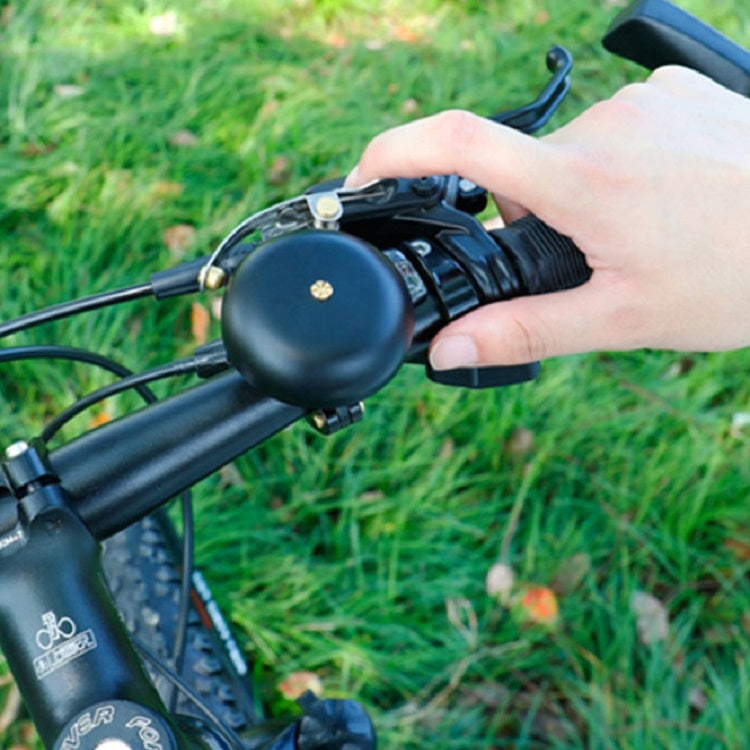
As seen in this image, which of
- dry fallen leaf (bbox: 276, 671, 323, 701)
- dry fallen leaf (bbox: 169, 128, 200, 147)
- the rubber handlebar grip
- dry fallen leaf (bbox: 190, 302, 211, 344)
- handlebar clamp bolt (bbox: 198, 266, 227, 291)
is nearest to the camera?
handlebar clamp bolt (bbox: 198, 266, 227, 291)

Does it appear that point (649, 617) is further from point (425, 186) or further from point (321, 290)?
point (321, 290)

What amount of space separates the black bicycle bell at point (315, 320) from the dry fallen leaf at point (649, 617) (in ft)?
4.84

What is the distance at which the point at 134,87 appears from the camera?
8.93 feet

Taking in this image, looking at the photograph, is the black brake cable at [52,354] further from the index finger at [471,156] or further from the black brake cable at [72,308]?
the index finger at [471,156]

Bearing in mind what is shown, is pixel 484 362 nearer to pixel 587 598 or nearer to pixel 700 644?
pixel 587 598

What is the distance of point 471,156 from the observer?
2.94 feet

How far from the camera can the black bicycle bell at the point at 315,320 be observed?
0.74m

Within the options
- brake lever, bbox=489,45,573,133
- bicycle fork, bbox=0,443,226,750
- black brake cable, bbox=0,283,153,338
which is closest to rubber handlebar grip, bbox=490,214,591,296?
brake lever, bbox=489,45,573,133

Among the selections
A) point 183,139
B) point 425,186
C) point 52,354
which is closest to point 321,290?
point 425,186

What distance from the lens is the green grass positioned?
193 cm

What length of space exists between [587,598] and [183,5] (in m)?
2.22

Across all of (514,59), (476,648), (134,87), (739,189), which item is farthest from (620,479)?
(134,87)

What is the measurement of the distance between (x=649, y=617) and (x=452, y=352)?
4.35ft

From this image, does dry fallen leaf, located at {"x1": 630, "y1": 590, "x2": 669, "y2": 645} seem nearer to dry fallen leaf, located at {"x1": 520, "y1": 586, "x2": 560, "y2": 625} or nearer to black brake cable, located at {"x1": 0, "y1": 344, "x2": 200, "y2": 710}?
dry fallen leaf, located at {"x1": 520, "y1": 586, "x2": 560, "y2": 625}
